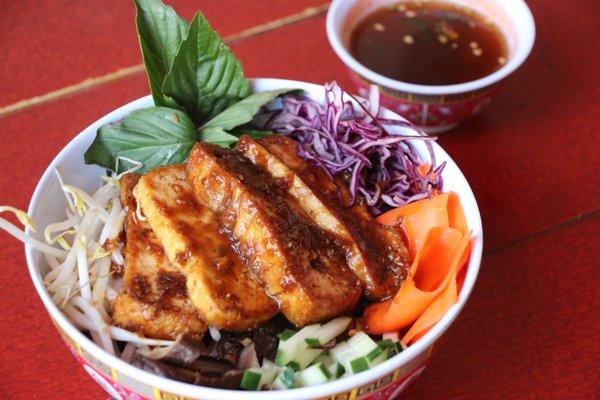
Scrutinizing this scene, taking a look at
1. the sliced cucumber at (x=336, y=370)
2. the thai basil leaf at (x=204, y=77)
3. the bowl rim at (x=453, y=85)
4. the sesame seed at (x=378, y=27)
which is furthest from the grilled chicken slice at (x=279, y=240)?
the sesame seed at (x=378, y=27)

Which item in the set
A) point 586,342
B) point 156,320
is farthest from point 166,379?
point 586,342

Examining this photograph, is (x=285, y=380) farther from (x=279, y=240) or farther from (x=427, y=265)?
(x=427, y=265)

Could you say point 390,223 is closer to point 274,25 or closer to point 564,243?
point 564,243

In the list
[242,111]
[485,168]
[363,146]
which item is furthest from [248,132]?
[485,168]

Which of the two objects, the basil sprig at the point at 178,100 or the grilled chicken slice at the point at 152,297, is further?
the basil sprig at the point at 178,100

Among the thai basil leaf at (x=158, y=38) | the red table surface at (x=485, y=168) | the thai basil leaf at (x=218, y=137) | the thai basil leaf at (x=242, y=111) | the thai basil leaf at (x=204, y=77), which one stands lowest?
the red table surface at (x=485, y=168)

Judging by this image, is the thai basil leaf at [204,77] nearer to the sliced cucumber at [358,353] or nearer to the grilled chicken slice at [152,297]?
the grilled chicken slice at [152,297]
